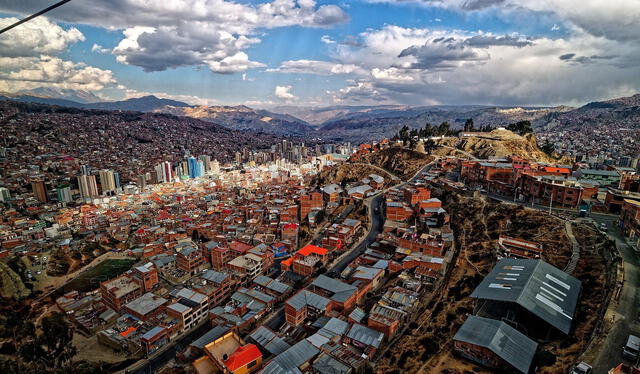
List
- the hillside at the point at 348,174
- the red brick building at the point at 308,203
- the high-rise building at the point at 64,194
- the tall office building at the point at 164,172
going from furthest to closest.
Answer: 1. the tall office building at the point at 164,172
2. the high-rise building at the point at 64,194
3. the hillside at the point at 348,174
4. the red brick building at the point at 308,203

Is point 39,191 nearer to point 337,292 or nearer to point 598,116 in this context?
point 337,292

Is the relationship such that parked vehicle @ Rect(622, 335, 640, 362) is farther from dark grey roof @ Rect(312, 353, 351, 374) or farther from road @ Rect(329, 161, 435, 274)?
road @ Rect(329, 161, 435, 274)

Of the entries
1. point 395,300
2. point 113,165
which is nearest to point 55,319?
point 395,300

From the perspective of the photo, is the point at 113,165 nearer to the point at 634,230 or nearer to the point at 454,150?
the point at 454,150

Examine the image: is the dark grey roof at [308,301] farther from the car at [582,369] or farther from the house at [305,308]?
the car at [582,369]

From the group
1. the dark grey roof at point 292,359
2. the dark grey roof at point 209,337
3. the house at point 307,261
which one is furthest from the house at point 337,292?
the dark grey roof at point 209,337

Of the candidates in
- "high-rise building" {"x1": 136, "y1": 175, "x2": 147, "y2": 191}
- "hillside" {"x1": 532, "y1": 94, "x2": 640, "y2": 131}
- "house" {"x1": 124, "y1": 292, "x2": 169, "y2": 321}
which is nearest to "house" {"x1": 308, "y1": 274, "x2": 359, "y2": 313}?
"house" {"x1": 124, "y1": 292, "x2": 169, "y2": 321}
